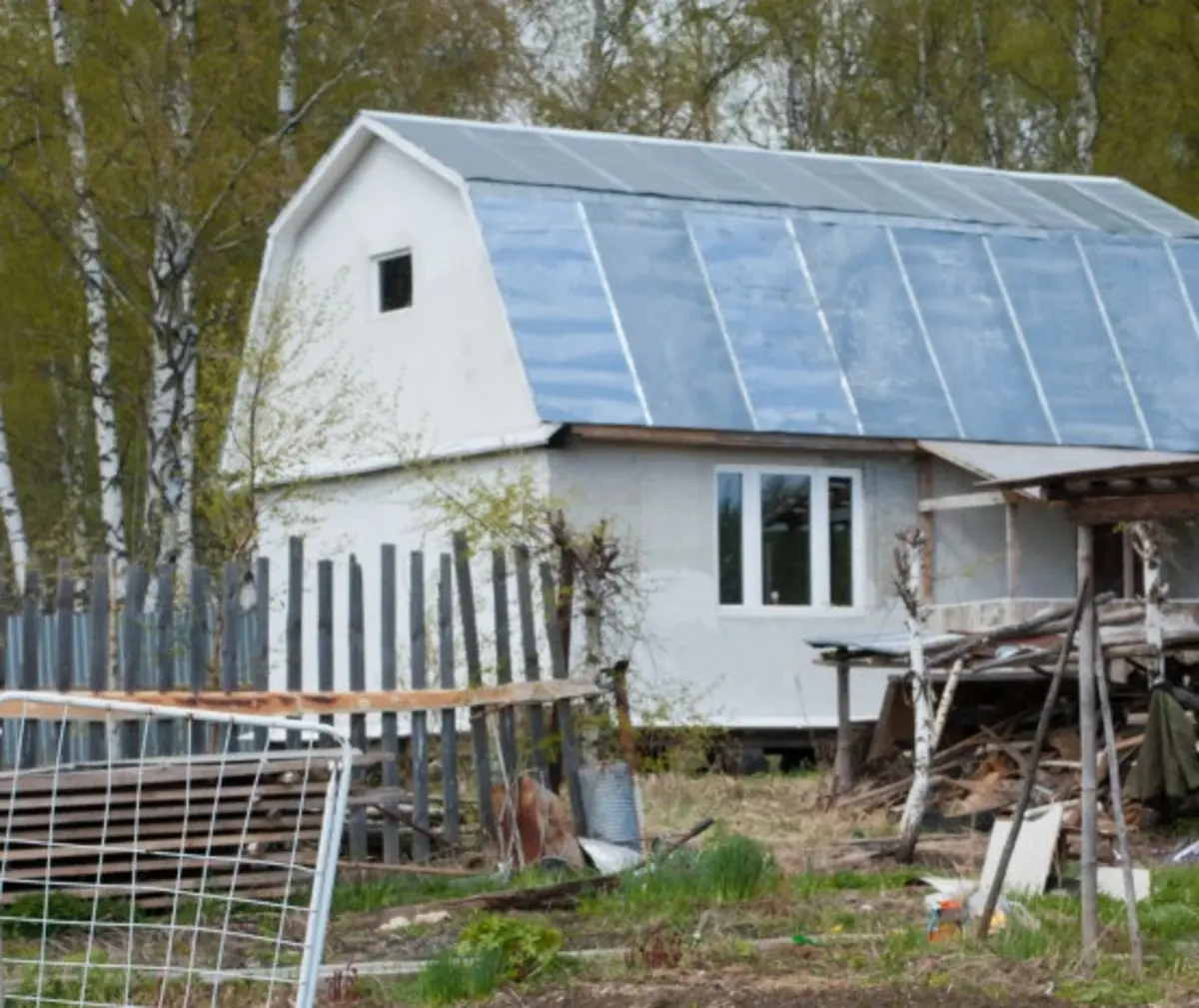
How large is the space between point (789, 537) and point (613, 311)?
2.69m

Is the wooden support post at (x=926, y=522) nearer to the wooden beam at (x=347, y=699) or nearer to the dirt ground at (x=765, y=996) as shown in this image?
the wooden beam at (x=347, y=699)

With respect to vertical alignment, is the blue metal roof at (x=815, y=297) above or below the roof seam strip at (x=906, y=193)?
below

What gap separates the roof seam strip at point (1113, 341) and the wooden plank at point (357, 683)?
12.4 m

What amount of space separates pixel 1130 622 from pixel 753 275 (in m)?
7.79

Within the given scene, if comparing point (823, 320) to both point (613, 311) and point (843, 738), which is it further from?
point (843, 738)

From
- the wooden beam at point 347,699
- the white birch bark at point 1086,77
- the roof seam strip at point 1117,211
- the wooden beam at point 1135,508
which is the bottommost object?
the wooden beam at point 347,699

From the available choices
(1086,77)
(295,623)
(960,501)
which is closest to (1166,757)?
(295,623)

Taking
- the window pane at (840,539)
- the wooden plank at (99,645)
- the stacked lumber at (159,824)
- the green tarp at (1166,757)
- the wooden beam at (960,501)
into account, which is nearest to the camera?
the stacked lumber at (159,824)

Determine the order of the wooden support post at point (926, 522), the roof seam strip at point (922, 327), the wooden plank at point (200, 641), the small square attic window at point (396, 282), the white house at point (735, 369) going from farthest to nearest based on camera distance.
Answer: the small square attic window at point (396, 282) < the roof seam strip at point (922, 327) < the wooden support post at point (926, 522) < the white house at point (735, 369) < the wooden plank at point (200, 641)

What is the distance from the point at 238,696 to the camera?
13.7 metres

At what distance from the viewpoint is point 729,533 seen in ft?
79.8

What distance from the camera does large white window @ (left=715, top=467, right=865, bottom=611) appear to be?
24.3 metres

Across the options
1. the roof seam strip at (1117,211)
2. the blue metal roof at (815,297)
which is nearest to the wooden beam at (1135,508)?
the blue metal roof at (815,297)

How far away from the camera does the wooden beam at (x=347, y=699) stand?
1348 cm
